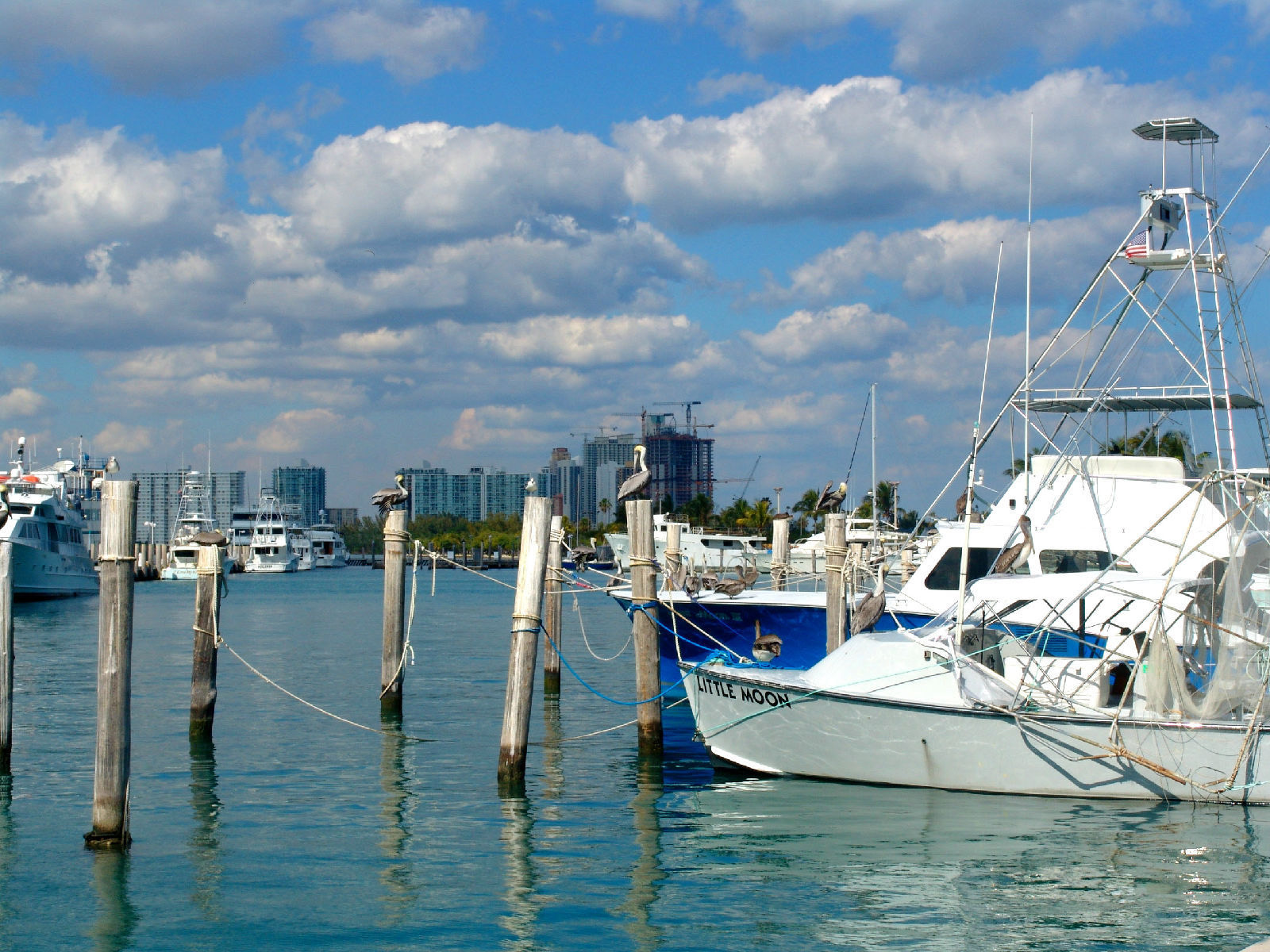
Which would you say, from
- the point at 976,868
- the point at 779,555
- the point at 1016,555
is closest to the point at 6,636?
the point at 976,868

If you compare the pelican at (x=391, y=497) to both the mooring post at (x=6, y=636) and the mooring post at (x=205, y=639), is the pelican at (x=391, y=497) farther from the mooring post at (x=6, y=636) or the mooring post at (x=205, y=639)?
the mooring post at (x=6, y=636)

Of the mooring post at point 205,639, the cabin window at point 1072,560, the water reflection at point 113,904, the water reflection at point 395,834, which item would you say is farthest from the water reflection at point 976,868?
the mooring post at point 205,639

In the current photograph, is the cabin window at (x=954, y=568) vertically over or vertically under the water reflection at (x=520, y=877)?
over

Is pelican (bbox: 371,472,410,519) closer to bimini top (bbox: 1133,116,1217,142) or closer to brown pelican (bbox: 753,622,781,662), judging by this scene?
brown pelican (bbox: 753,622,781,662)

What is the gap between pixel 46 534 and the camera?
73500 millimetres

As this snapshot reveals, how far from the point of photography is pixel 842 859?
13.4 meters

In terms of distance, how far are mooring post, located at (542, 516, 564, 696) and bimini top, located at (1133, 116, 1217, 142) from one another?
12.3 meters

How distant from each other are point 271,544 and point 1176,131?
14013cm

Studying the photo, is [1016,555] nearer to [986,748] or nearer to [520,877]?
[986,748]

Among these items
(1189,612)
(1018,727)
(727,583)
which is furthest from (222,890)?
(727,583)

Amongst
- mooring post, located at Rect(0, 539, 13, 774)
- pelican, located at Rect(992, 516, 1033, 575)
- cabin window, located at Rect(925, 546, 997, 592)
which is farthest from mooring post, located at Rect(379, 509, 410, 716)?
pelican, located at Rect(992, 516, 1033, 575)

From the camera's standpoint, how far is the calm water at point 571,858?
11203 millimetres

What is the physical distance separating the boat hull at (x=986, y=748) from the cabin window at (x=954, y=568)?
713cm

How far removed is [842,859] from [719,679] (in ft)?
13.8
